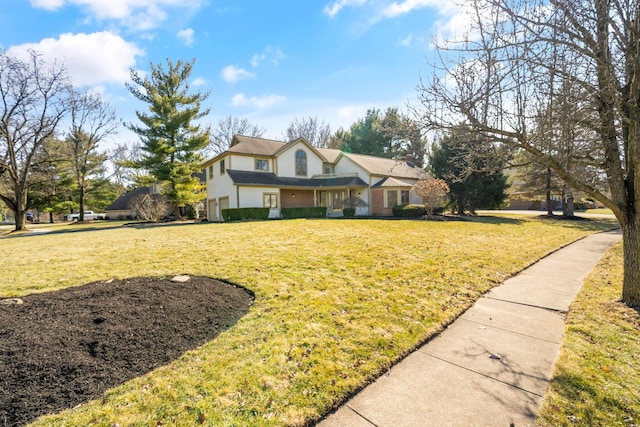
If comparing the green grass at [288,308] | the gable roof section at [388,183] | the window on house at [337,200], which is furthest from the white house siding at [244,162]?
the green grass at [288,308]

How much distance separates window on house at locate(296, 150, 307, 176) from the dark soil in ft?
68.4

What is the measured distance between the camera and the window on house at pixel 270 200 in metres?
22.8

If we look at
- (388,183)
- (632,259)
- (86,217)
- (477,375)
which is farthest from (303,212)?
(86,217)

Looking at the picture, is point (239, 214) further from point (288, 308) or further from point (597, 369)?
point (597, 369)

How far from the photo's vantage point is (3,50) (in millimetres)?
18625

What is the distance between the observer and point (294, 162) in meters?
25.3

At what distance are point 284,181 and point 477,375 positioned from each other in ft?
71.8

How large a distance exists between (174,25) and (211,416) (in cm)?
1158

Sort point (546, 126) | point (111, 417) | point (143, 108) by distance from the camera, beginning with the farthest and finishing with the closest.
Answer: point (143, 108) < point (546, 126) < point (111, 417)

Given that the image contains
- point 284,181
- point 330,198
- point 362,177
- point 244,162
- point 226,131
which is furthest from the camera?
point 226,131

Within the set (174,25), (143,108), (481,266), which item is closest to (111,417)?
Answer: (481,266)

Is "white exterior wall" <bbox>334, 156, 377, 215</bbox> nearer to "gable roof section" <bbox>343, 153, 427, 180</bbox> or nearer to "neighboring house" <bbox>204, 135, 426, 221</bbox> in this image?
"neighboring house" <bbox>204, 135, 426, 221</bbox>

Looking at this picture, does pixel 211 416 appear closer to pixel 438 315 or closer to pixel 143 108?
pixel 438 315

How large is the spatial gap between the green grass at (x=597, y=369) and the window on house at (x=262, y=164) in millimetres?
22056
